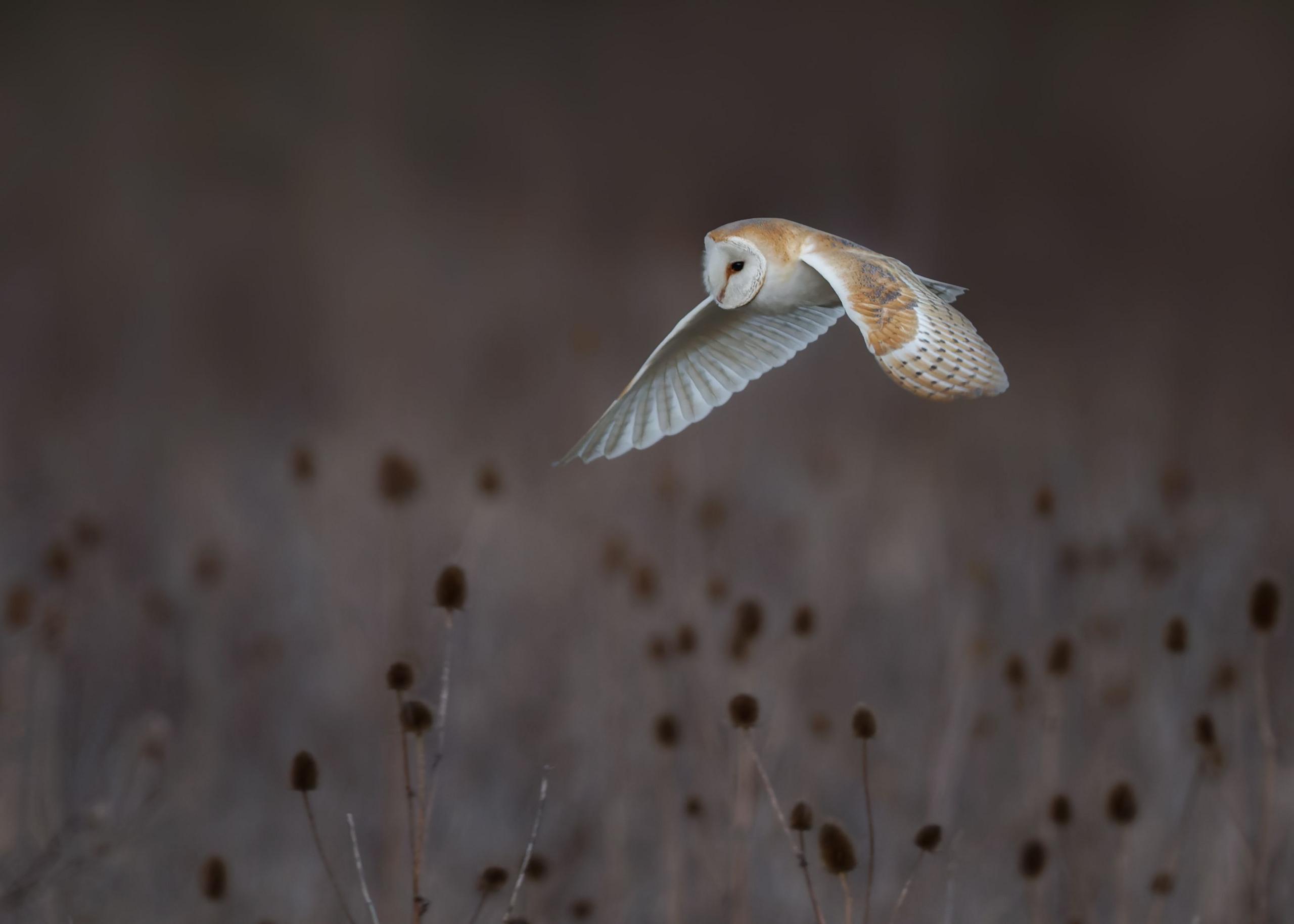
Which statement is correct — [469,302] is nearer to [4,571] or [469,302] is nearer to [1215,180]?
[4,571]

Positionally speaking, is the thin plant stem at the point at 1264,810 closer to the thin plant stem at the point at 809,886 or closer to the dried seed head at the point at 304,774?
the thin plant stem at the point at 809,886

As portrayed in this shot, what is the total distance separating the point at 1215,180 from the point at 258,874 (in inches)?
133

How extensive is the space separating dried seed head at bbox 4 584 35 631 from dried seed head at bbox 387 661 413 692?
3.12 ft

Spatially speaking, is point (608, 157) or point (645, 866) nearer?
point (645, 866)

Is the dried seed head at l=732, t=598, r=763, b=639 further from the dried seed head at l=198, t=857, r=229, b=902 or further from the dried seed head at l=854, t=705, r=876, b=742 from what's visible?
the dried seed head at l=198, t=857, r=229, b=902

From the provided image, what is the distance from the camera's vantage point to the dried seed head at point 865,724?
2.24ft

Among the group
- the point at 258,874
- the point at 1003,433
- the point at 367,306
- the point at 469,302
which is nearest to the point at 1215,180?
the point at 1003,433

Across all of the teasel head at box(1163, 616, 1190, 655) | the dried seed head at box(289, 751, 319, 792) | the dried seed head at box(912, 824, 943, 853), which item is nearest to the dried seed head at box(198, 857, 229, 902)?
the dried seed head at box(289, 751, 319, 792)

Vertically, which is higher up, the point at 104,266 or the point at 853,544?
the point at 104,266

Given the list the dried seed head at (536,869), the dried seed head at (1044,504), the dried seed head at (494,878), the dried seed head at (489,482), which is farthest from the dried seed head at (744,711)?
the dried seed head at (1044,504)

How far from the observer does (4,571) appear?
7.23 feet

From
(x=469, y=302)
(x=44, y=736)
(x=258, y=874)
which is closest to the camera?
(x=44, y=736)

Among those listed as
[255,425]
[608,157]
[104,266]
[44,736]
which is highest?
[608,157]

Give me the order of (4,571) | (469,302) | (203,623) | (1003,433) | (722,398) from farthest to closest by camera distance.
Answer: (469,302), (1003,433), (4,571), (203,623), (722,398)
